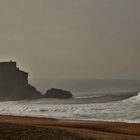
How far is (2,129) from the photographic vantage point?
60.4 feet

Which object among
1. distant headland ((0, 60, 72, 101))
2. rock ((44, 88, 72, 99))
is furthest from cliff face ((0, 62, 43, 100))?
rock ((44, 88, 72, 99))

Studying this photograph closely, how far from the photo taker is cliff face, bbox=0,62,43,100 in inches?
3586

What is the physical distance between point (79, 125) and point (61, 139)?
12897 millimetres

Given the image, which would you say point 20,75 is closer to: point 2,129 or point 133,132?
point 133,132

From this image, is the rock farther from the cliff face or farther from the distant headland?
the cliff face

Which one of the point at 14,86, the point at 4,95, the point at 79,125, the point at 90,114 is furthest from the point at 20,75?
the point at 79,125

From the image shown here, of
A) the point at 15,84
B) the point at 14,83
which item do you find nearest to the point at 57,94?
the point at 15,84

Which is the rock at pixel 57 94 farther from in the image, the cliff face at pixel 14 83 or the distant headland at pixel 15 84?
the cliff face at pixel 14 83

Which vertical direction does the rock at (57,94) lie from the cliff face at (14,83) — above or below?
below

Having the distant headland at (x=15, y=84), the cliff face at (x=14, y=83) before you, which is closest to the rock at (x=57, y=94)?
the distant headland at (x=15, y=84)

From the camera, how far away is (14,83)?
95.6m

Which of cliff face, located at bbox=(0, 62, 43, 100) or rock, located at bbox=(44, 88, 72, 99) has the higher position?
cliff face, located at bbox=(0, 62, 43, 100)

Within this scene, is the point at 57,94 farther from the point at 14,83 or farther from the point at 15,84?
the point at 14,83

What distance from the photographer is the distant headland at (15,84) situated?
91.1 m
